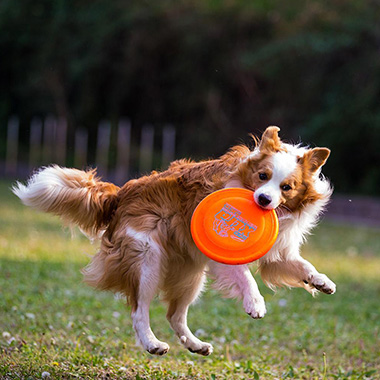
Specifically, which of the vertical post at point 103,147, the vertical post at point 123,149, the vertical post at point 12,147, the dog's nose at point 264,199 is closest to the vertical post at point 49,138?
the vertical post at point 12,147

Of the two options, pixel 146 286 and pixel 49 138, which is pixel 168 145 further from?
pixel 146 286

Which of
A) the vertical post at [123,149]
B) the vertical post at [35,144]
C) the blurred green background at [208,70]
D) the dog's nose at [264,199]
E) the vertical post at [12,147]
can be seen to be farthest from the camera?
the vertical post at [35,144]

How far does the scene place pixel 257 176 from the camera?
15.7 ft

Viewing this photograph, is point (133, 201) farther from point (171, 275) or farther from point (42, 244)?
point (42, 244)

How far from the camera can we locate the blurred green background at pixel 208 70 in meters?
20.3

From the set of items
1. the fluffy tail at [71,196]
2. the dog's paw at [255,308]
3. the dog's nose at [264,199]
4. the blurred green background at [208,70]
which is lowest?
the blurred green background at [208,70]

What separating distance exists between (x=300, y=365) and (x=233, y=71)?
19.0 meters

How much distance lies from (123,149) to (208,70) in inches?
168

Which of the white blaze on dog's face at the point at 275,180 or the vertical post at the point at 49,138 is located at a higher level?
the white blaze on dog's face at the point at 275,180

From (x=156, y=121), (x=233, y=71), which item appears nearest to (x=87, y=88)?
(x=156, y=121)

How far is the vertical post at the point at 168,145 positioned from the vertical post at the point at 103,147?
7.23ft

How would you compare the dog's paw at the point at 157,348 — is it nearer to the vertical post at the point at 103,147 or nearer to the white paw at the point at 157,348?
the white paw at the point at 157,348

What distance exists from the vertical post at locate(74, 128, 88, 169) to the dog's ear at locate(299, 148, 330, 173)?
2129cm

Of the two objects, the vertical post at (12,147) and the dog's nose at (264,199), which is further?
the vertical post at (12,147)
